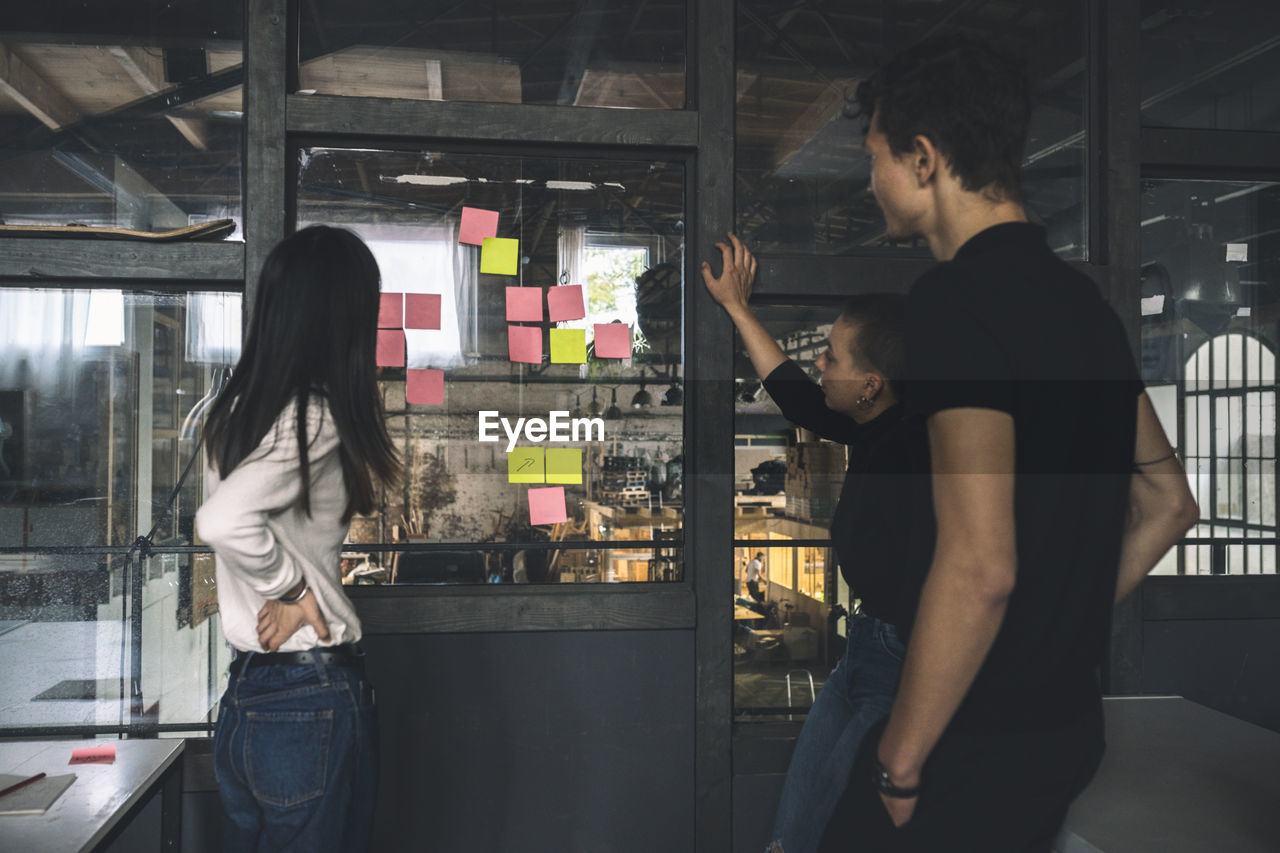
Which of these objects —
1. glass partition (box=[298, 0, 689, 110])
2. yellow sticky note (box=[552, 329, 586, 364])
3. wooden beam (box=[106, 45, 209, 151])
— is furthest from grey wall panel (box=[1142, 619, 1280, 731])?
wooden beam (box=[106, 45, 209, 151])

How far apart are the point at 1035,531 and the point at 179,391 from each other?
2.08 meters

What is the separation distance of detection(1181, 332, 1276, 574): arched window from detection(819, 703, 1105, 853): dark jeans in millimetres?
1930

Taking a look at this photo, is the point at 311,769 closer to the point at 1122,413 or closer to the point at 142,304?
the point at 1122,413

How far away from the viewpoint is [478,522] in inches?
96.7

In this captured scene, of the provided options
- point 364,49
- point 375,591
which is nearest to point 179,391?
point 375,591

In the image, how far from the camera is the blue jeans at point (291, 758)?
143cm

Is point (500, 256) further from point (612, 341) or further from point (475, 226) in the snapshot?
point (612, 341)

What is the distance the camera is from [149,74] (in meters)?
2.38

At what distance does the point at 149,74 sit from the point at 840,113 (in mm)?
1771

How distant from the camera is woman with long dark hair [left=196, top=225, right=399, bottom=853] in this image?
143 centimetres

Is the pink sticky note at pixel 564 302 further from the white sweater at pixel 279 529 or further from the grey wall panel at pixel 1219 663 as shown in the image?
the grey wall panel at pixel 1219 663

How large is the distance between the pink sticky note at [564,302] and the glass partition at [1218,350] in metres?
1.57

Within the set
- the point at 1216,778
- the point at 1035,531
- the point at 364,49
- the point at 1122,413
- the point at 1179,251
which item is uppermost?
the point at 364,49

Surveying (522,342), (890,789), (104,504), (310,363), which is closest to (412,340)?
(522,342)
